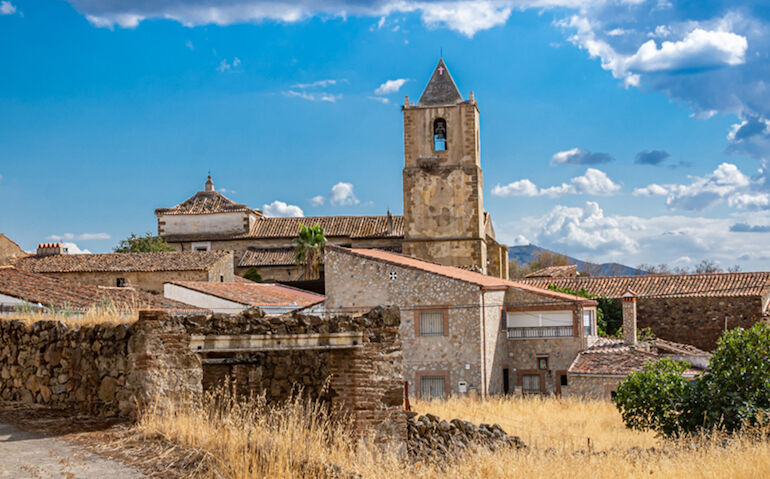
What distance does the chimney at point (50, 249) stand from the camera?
1718 inches

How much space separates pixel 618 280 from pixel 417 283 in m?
17.9

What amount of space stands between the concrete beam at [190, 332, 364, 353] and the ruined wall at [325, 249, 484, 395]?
17.6m

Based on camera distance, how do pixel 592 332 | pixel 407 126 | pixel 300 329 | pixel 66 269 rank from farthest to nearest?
pixel 407 126 < pixel 66 269 < pixel 592 332 < pixel 300 329

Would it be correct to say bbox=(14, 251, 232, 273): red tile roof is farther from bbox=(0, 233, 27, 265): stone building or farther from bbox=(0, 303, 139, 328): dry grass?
bbox=(0, 303, 139, 328): dry grass

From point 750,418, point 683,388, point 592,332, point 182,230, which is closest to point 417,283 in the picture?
point 592,332

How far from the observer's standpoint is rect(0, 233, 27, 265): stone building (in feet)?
144

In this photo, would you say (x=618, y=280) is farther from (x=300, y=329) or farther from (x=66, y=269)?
(x=300, y=329)

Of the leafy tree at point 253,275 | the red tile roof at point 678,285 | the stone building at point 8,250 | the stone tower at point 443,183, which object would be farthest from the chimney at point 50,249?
the red tile roof at point 678,285

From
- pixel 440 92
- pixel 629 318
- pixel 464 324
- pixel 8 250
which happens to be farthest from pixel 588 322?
pixel 8 250

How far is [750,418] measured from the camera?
1428 cm

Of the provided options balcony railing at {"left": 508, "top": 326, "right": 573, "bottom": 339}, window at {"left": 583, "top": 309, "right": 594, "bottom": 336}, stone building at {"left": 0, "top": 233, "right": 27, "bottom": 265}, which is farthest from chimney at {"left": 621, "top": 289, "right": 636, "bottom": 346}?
stone building at {"left": 0, "top": 233, "right": 27, "bottom": 265}

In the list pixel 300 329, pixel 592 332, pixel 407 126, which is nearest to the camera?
pixel 300 329

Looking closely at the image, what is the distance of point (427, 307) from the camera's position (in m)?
29.1

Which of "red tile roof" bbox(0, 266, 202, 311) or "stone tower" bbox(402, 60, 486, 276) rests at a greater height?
"stone tower" bbox(402, 60, 486, 276)
